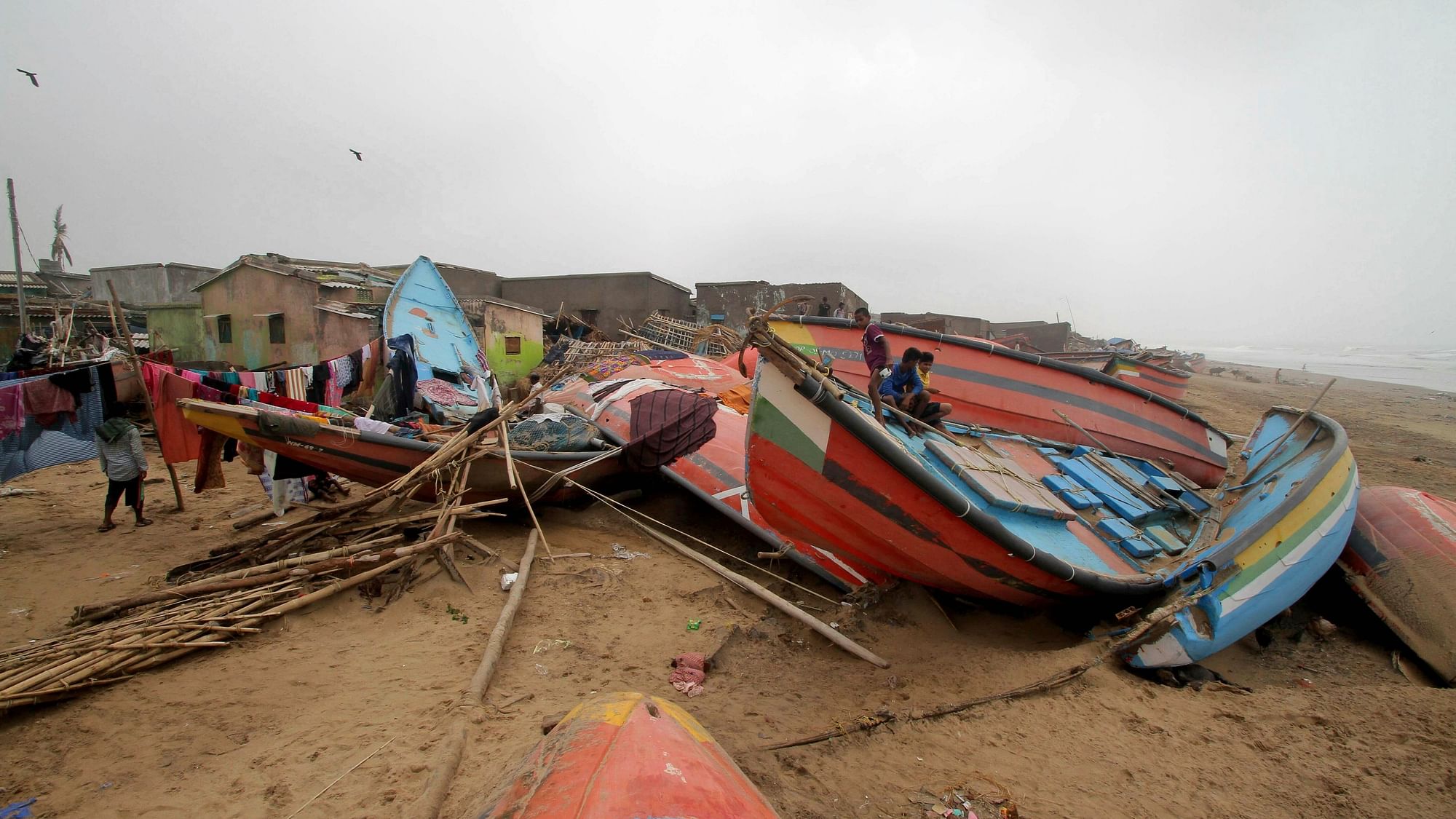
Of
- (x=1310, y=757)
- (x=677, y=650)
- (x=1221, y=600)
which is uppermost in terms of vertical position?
(x=1221, y=600)

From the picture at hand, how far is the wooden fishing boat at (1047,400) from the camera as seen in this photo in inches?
281

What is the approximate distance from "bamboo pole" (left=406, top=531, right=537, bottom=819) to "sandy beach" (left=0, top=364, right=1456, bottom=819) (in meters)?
0.08

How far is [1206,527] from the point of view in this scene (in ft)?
18.2

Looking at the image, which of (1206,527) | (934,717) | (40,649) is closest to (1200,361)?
(1206,527)

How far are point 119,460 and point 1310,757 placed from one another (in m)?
9.78

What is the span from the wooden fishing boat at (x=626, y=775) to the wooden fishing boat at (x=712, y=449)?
9.94ft

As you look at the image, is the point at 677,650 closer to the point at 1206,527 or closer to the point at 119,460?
the point at 1206,527

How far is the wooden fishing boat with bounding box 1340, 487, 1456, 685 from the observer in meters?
4.17

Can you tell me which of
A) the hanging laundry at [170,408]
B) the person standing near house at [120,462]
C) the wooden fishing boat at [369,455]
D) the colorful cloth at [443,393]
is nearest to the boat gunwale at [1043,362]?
the wooden fishing boat at [369,455]

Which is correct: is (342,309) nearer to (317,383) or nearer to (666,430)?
(317,383)

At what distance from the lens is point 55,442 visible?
565 cm

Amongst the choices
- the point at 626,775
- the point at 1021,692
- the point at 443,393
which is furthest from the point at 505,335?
the point at 626,775

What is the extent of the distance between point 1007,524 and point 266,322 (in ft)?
52.4

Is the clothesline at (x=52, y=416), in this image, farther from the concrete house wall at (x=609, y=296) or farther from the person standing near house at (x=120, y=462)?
the concrete house wall at (x=609, y=296)
